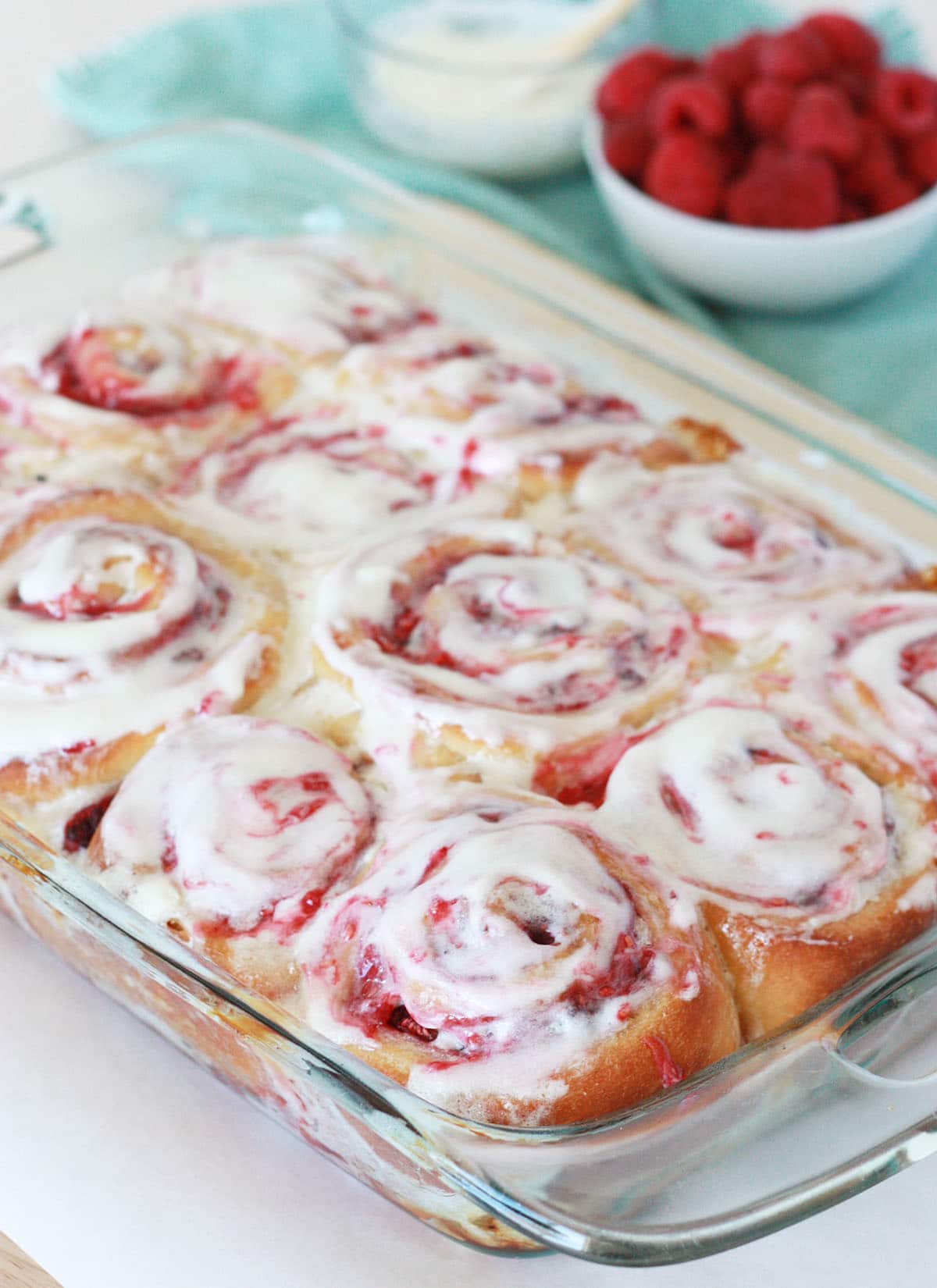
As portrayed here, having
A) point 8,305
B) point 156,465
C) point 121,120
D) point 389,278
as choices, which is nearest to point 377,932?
point 156,465

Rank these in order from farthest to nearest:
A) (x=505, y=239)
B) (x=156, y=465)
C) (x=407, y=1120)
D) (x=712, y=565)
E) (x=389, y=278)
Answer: (x=505, y=239) → (x=389, y=278) → (x=156, y=465) → (x=712, y=565) → (x=407, y=1120)

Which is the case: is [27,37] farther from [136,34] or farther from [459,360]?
[459,360]

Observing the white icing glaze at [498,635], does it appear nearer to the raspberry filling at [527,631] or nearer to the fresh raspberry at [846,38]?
the raspberry filling at [527,631]

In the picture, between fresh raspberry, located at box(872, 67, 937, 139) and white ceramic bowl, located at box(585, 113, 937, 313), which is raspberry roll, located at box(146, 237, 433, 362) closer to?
white ceramic bowl, located at box(585, 113, 937, 313)

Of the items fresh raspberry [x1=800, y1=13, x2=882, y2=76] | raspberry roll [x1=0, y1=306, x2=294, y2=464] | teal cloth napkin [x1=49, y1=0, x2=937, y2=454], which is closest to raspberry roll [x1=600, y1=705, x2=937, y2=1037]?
raspberry roll [x1=0, y1=306, x2=294, y2=464]

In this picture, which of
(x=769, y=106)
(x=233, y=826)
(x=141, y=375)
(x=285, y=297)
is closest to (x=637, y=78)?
(x=769, y=106)

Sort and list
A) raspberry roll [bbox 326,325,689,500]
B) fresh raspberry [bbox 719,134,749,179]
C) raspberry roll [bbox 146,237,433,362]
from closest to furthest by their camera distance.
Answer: raspberry roll [bbox 326,325,689,500], raspberry roll [bbox 146,237,433,362], fresh raspberry [bbox 719,134,749,179]

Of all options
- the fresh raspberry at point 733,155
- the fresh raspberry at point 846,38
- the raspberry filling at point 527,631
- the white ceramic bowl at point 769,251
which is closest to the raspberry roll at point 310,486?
the raspberry filling at point 527,631
